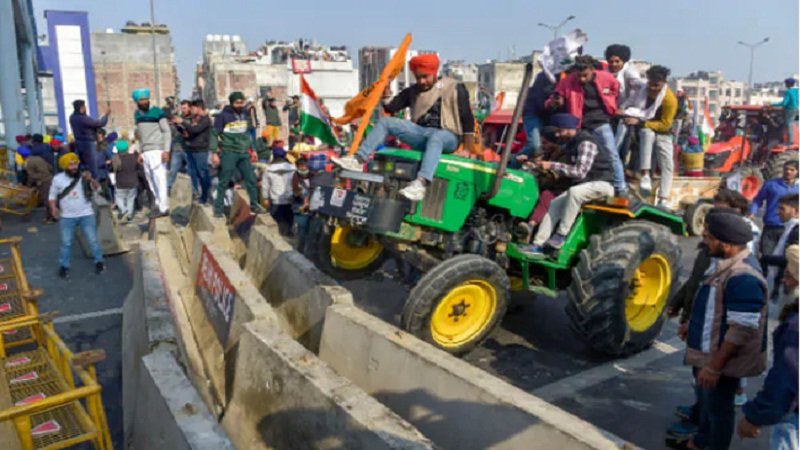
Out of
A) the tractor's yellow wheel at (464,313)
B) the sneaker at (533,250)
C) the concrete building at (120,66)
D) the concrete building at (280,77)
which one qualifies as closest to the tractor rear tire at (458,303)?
the tractor's yellow wheel at (464,313)

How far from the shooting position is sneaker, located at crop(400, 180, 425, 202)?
5125mm

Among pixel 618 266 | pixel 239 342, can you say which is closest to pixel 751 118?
pixel 618 266

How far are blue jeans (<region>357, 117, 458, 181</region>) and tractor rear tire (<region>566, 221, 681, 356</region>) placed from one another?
60.2 inches

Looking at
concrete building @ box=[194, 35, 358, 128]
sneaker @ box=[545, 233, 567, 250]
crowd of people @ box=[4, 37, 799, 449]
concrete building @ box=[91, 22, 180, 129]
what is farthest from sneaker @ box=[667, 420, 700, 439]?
concrete building @ box=[91, 22, 180, 129]

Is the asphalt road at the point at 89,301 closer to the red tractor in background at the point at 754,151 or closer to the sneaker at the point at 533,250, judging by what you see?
the sneaker at the point at 533,250

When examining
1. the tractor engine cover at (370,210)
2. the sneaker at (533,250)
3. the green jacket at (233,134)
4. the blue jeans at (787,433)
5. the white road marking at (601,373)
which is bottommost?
the white road marking at (601,373)

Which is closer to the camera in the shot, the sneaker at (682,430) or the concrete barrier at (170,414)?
the concrete barrier at (170,414)

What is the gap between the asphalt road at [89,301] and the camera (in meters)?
5.31

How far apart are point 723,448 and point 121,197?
34.0 ft

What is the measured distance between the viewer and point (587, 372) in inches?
214

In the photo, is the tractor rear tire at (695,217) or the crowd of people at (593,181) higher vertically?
the crowd of people at (593,181)

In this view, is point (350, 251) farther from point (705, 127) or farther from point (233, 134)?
point (705, 127)

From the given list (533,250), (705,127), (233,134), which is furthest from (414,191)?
(705,127)

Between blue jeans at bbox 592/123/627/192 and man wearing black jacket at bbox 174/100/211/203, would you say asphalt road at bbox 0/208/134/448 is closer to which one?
man wearing black jacket at bbox 174/100/211/203
